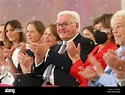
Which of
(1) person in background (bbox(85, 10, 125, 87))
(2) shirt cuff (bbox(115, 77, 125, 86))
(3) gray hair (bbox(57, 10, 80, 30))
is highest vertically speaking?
(3) gray hair (bbox(57, 10, 80, 30))

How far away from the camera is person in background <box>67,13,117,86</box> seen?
3.45 ft

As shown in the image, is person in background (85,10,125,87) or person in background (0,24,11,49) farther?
person in background (0,24,11,49)

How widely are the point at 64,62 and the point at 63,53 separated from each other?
0.09 ft

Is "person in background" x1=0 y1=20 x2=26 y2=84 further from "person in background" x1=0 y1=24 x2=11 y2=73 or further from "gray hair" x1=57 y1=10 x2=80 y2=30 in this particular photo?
"gray hair" x1=57 y1=10 x2=80 y2=30

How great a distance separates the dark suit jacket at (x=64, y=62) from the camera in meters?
1.08

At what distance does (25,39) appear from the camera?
1133 millimetres

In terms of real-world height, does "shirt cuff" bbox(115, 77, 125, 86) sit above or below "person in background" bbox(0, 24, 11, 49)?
below

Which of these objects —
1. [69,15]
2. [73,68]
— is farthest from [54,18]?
[73,68]

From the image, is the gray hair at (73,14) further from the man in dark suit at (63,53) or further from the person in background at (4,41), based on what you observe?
the person in background at (4,41)

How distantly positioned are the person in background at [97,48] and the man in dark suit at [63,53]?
0.05 feet

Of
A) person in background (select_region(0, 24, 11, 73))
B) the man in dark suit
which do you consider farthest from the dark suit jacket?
person in background (select_region(0, 24, 11, 73))

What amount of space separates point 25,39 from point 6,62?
100 millimetres

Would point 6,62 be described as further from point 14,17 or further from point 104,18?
point 104,18

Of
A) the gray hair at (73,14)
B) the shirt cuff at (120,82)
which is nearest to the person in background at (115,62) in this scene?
the shirt cuff at (120,82)
